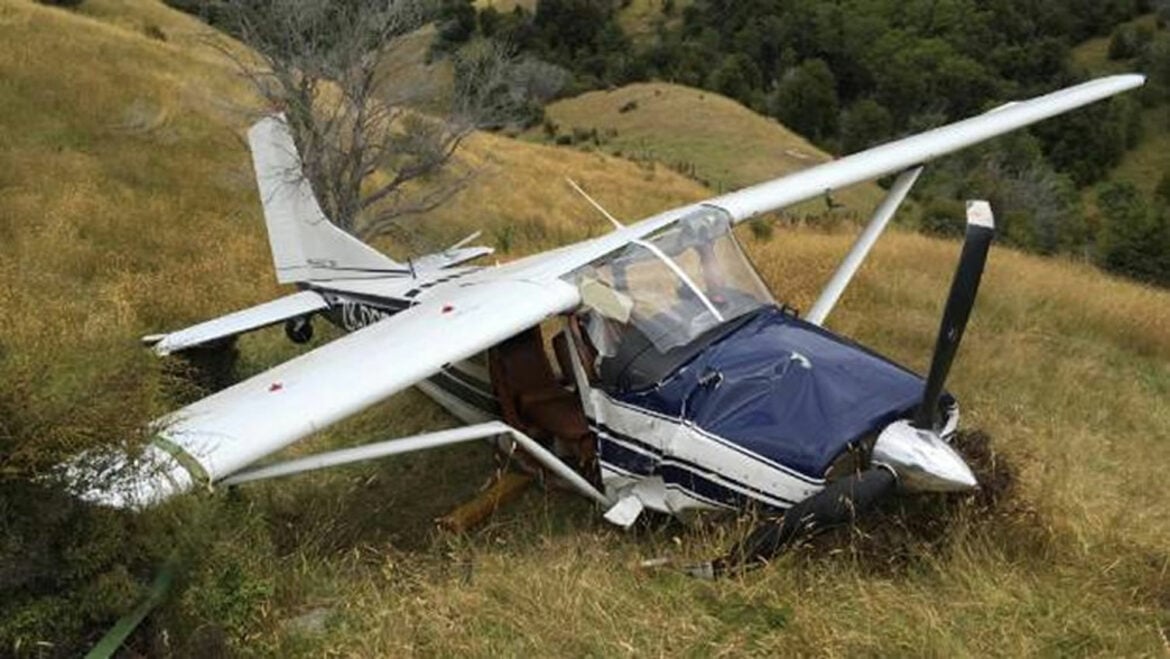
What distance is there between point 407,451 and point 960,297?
2.96m

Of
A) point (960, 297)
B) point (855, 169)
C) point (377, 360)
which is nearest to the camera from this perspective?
point (960, 297)

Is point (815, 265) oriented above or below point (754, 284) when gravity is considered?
below

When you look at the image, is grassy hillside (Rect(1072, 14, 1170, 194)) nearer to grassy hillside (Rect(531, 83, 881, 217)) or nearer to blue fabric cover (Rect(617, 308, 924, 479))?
grassy hillside (Rect(531, 83, 881, 217))

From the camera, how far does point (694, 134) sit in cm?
5872

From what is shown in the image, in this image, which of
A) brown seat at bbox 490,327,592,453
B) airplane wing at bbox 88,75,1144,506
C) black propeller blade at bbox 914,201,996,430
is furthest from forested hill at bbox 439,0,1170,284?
black propeller blade at bbox 914,201,996,430

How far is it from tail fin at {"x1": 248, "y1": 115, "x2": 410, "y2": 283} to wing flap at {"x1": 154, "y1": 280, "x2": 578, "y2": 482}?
246 centimetres

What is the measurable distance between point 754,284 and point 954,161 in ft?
201

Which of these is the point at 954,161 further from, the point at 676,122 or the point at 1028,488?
the point at 1028,488

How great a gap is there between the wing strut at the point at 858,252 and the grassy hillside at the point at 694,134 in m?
35.8

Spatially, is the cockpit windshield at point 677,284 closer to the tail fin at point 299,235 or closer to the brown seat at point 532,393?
the brown seat at point 532,393

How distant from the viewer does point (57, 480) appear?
3.45 metres

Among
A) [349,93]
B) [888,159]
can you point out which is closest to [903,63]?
[349,93]

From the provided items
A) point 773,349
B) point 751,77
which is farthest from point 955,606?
point 751,77

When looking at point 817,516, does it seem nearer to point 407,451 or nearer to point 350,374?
point 407,451
